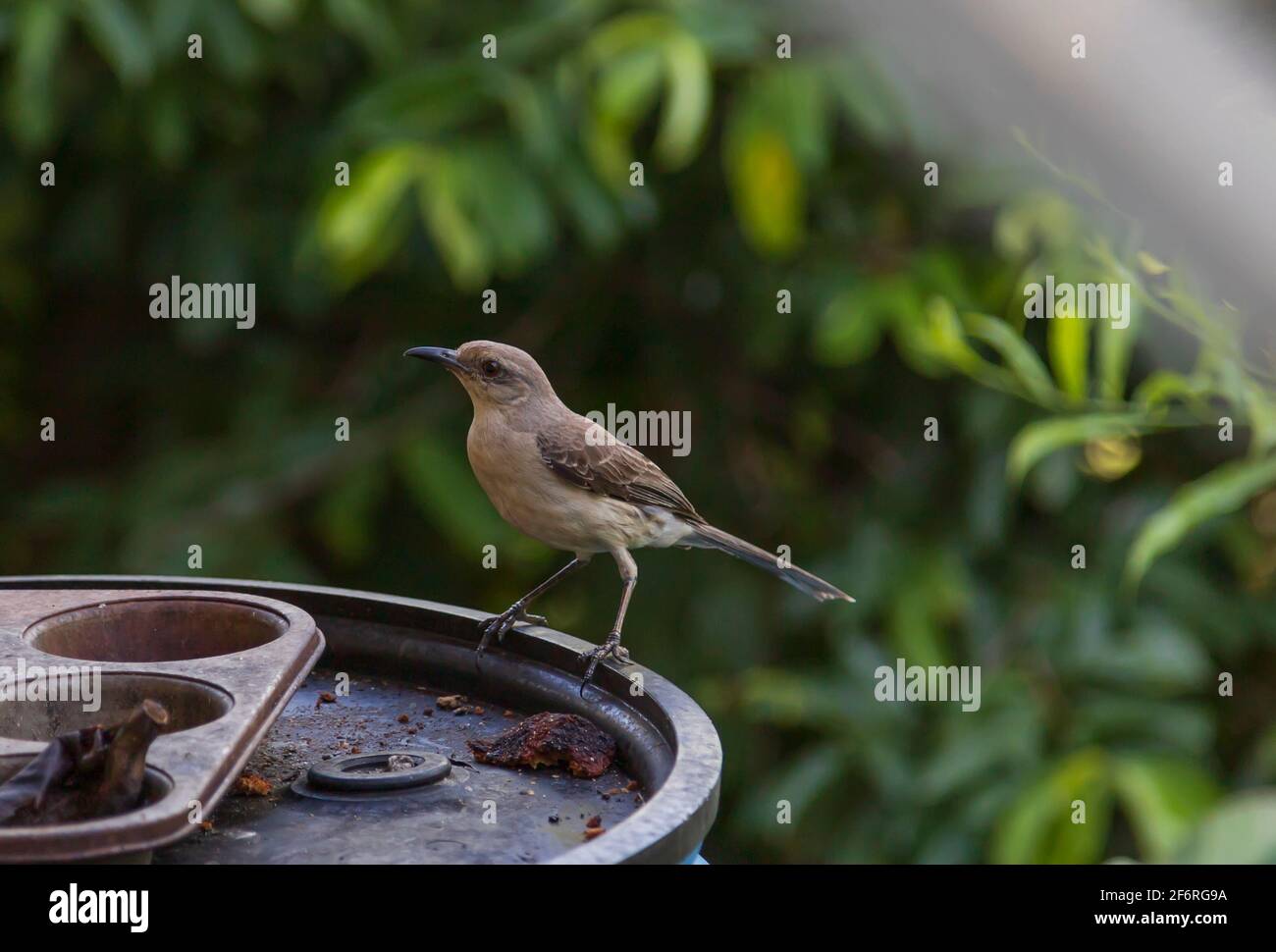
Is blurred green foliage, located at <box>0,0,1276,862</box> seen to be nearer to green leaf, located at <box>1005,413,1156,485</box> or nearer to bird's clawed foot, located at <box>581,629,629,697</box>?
green leaf, located at <box>1005,413,1156,485</box>

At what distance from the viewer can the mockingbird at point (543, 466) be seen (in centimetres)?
342

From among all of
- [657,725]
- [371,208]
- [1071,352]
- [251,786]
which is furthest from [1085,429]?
[371,208]

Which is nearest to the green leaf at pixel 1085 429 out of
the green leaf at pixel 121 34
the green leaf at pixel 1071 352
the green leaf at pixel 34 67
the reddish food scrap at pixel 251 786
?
the green leaf at pixel 1071 352

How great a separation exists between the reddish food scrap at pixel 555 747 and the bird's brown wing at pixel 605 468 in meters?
1.09

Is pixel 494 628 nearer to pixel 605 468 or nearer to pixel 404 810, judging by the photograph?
pixel 404 810

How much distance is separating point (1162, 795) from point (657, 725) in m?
1.67

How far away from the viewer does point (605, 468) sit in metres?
3.61

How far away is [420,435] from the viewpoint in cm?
472

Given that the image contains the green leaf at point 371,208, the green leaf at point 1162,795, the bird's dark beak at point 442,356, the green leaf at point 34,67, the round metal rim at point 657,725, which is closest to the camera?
the round metal rim at point 657,725

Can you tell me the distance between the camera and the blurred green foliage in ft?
13.1

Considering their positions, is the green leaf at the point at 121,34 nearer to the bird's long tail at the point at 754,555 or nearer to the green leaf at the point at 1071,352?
the bird's long tail at the point at 754,555

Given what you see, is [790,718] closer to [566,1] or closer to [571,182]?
[571,182]
